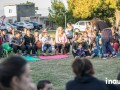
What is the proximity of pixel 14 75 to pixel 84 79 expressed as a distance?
1609mm

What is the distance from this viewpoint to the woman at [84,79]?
3998mm

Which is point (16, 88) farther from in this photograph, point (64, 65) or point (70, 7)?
point (70, 7)

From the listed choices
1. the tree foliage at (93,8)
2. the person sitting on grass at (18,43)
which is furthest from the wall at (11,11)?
the person sitting on grass at (18,43)

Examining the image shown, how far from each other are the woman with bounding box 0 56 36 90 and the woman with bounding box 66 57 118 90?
147cm

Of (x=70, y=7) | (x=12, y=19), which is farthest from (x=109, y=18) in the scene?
(x=12, y=19)

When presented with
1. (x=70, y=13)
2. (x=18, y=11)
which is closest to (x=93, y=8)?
(x=70, y=13)

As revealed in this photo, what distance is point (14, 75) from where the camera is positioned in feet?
8.35

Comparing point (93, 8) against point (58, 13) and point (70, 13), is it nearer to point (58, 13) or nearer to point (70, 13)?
point (70, 13)

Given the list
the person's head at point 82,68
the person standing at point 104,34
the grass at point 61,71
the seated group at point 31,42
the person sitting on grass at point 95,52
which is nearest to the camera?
the person's head at point 82,68

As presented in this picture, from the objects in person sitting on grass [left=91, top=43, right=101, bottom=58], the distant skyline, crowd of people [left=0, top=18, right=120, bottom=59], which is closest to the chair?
crowd of people [left=0, top=18, right=120, bottom=59]

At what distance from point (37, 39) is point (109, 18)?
23.0m

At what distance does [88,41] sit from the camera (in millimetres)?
16578

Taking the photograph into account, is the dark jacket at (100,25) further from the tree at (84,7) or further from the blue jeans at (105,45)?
Result: the tree at (84,7)

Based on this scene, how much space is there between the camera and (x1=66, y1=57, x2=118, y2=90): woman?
3998mm
